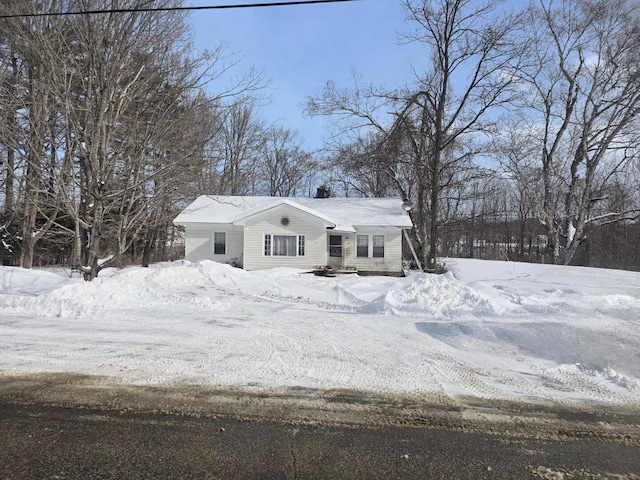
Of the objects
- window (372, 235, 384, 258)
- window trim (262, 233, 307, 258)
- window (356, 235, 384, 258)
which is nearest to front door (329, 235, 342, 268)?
window (356, 235, 384, 258)

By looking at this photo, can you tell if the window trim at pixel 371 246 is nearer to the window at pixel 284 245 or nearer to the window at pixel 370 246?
the window at pixel 370 246

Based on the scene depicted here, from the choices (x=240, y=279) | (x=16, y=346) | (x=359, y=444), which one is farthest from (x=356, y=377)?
(x=240, y=279)

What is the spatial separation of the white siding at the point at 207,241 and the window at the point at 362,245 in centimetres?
718

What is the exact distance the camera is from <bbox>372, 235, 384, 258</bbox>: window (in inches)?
925

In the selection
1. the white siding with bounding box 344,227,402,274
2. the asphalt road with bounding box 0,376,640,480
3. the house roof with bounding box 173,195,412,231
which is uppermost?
the house roof with bounding box 173,195,412,231

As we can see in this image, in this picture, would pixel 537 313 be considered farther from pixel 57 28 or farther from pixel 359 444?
pixel 57 28

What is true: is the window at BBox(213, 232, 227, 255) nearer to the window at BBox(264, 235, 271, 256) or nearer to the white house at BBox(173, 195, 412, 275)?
the white house at BBox(173, 195, 412, 275)

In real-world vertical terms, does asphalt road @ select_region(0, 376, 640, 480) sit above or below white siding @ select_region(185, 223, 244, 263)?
below

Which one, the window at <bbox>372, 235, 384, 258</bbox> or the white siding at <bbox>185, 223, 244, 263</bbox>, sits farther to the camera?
the white siding at <bbox>185, 223, 244, 263</bbox>

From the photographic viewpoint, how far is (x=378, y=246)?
23.5 metres

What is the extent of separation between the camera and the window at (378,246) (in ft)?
77.0

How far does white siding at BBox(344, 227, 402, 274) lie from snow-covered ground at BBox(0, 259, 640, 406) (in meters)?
11.2

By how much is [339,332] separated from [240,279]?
8197 millimetres

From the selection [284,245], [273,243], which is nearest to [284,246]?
[284,245]
